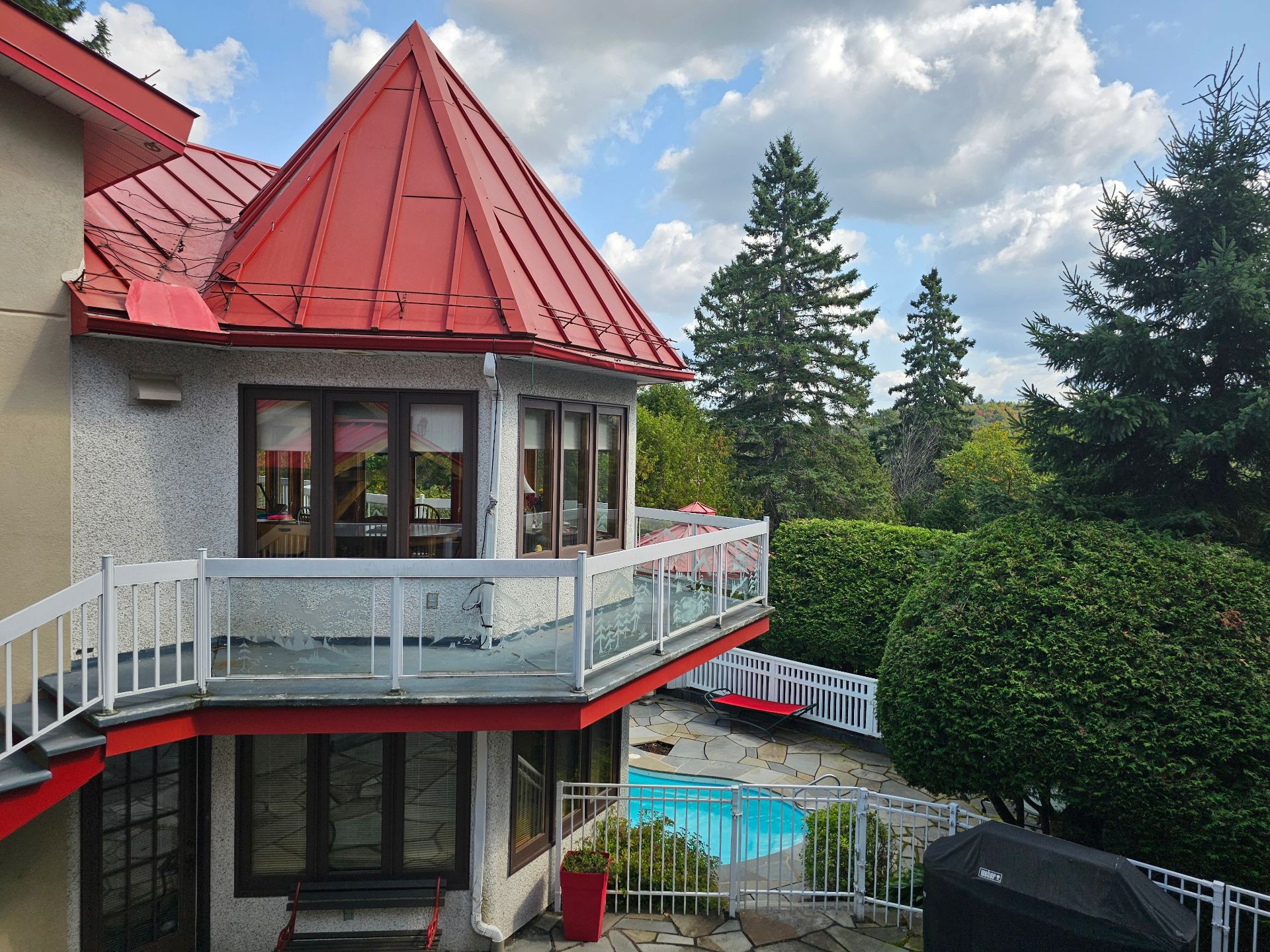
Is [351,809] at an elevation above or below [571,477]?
below

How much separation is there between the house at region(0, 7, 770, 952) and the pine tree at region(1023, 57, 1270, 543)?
17.4ft

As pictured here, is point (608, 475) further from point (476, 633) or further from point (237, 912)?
point (237, 912)

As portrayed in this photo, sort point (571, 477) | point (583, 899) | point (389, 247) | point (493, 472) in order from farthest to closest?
point (571, 477) → point (583, 899) → point (389, 247) → point (493, 472)

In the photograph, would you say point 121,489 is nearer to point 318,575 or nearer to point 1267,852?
point 318,575

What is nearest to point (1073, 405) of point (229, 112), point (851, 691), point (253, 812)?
point (851, 691)

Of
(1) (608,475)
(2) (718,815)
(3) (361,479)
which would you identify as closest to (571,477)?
(1) (608,475)

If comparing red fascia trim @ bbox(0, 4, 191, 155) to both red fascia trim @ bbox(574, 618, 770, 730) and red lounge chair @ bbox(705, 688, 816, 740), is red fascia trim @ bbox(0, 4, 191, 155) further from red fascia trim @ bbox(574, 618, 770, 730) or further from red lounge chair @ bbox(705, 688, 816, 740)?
red lounge chair @ bbox(705, 688, 816, 740)

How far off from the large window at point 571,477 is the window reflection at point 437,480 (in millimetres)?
664

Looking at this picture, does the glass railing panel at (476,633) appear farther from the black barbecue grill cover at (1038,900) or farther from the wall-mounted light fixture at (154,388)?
the black barbecue grill cover at (1038,900)

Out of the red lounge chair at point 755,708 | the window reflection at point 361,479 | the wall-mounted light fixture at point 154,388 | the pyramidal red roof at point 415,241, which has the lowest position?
the red lounge chair at point 755,708

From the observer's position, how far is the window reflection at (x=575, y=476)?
340 inches

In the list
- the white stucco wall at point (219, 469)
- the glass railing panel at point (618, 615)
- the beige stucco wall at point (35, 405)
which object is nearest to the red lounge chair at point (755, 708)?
the glass railing panel at point (618, 615)

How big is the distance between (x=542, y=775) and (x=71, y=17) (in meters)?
18.6

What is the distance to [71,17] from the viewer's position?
52.7ft
